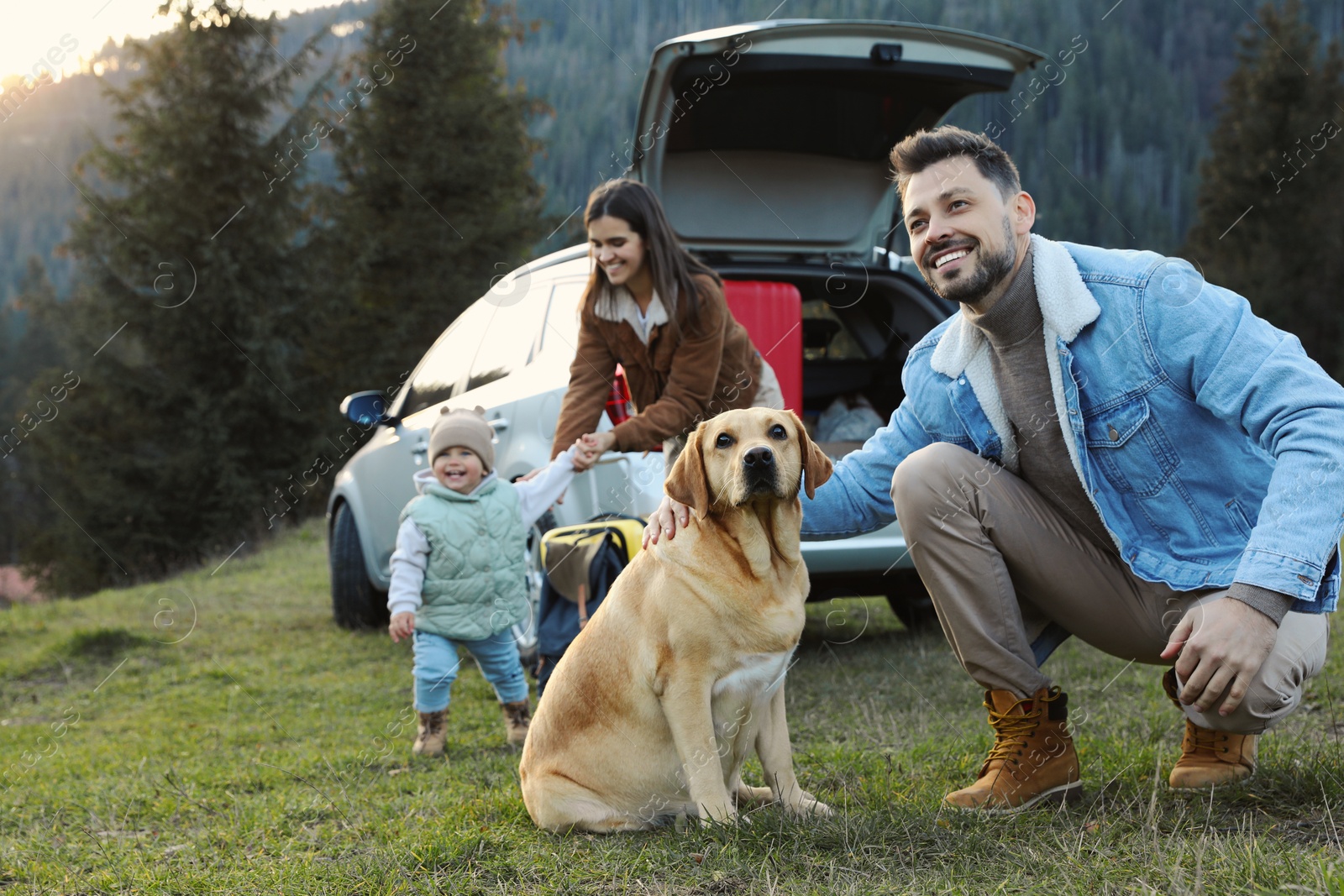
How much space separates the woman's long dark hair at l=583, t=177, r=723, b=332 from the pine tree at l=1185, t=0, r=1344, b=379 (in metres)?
31.1

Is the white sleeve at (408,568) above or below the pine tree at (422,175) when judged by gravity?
below

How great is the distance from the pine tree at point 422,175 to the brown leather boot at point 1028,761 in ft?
64.2

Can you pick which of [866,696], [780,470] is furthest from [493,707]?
[780,470]

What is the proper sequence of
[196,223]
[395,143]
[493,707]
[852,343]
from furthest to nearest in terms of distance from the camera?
[395,143], [196,223], [852,343], [493,707]

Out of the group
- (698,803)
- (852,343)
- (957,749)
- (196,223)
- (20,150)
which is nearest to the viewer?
(698,803)

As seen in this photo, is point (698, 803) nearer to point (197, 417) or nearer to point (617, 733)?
point (617, 733)

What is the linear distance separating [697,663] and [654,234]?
1.74 metres

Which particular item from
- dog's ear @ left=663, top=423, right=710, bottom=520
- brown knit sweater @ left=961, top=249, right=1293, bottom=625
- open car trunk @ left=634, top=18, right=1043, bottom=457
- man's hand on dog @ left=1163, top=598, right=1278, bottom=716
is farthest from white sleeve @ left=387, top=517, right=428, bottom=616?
man's hand on dog @ left=1163, top=598, right=1278, bottom=716

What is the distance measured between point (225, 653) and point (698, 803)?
464 centimetres

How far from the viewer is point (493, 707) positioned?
4336mm

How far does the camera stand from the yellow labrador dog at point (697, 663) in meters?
2.39

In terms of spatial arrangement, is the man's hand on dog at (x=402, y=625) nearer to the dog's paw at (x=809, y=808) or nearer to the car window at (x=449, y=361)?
the dog's paw at (x=809, y=808)

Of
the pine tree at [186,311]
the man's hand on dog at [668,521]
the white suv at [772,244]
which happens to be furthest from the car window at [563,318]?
the pine tree at [186,311]

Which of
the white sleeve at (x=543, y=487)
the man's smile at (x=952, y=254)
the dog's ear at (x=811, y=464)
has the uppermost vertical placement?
the man's smile at (x=952, y=254)
